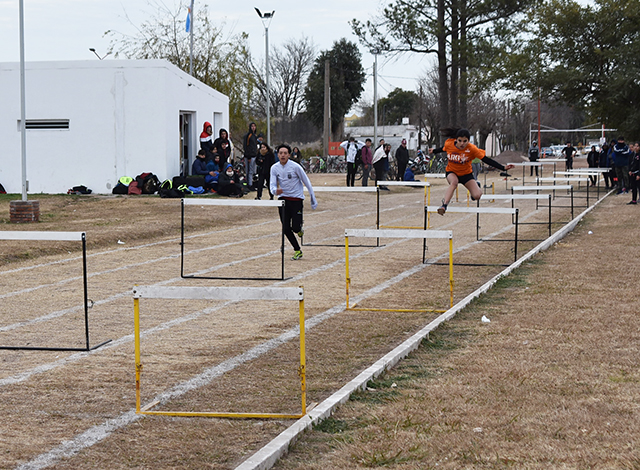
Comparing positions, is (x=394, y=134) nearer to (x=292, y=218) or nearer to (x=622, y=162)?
(x=622, y=162)

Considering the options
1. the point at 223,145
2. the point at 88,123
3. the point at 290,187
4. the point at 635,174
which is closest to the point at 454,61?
the point at 635,174

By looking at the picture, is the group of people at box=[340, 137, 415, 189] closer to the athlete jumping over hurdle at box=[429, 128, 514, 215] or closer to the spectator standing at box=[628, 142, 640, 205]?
the spectator standing at box=[628, 142, 640, 205]

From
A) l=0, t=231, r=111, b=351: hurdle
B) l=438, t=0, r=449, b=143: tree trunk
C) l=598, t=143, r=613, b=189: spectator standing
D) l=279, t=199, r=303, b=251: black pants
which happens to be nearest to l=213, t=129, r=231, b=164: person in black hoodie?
l=279, t=199, r=303, b=251: black pants

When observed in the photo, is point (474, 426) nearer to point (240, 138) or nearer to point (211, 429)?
point (211, 429)

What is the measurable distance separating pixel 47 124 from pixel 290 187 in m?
16.6

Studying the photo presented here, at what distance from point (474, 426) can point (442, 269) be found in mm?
7392

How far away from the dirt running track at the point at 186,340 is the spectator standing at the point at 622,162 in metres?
15.8

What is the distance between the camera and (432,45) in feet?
132

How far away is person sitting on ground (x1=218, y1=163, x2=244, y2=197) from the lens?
82.5 ft

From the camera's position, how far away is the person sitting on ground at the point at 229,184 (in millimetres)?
25141

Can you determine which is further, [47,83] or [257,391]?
[47,83]

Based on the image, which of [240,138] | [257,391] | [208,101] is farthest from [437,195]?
[240,138]

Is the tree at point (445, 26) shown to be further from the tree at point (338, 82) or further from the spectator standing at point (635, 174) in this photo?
the tree at point (338, 82)

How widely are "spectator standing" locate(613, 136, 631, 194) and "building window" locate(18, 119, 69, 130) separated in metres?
19.1
